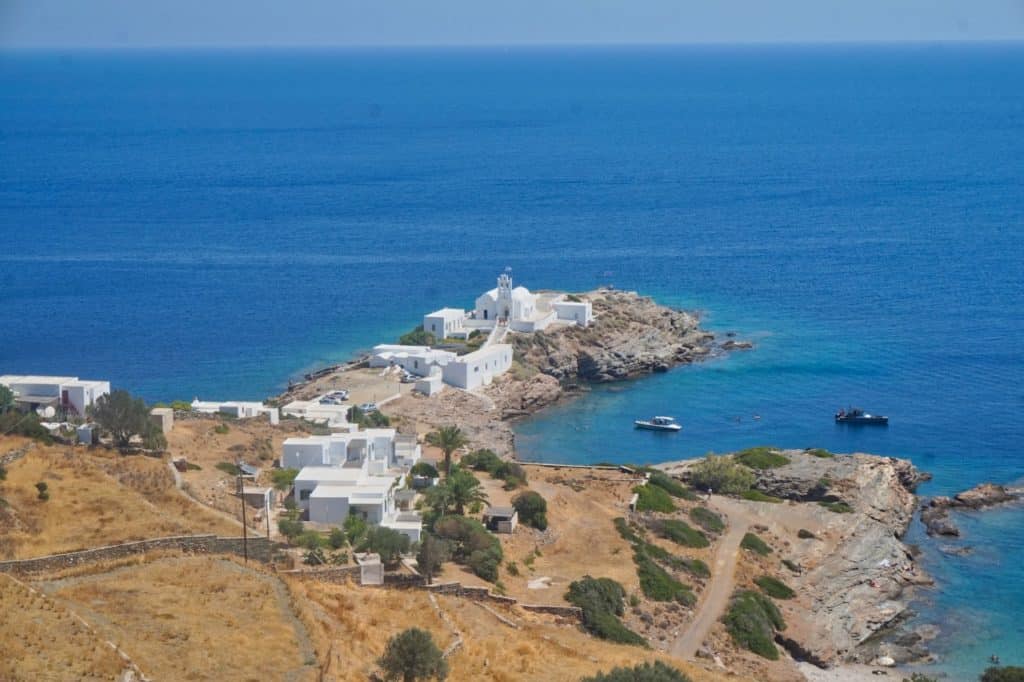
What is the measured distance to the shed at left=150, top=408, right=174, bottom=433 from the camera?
4373 cm

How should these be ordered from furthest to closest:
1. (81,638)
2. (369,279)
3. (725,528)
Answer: (369,279), (725,528), (81,638)

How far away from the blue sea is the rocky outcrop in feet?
6.42

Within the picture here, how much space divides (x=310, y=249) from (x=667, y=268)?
27494mm

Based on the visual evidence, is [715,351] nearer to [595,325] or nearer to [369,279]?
[595,325]

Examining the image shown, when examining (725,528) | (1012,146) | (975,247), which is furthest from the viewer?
(1012,146)

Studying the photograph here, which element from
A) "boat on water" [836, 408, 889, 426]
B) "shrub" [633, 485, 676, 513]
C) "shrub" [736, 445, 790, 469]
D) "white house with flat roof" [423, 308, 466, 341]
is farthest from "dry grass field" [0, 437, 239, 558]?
"white house with flat roof" [423, 308, 466, 341]

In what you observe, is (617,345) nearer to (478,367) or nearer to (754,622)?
(478,367)

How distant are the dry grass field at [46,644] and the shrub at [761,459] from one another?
116 ft

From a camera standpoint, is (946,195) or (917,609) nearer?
(917,609)

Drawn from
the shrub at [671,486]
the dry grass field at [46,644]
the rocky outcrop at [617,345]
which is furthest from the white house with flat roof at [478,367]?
the dry grass field at [46,644]

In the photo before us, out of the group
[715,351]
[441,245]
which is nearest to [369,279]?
[441,245]

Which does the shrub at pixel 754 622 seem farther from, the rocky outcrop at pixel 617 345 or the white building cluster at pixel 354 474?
the rocky outcrop at pixel 617 345

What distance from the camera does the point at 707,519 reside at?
150 feet

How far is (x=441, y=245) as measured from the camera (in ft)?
342
